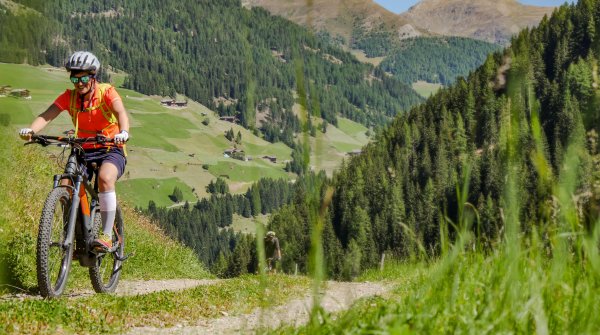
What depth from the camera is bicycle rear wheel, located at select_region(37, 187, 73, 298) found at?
827 cm

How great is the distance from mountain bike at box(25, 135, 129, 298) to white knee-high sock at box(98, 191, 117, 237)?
10 centimetres

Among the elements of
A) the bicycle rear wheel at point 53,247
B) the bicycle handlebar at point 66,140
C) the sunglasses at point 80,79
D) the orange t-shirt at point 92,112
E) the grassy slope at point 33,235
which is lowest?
the grassy slope at point 33,235

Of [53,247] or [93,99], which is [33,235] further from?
[93,99]

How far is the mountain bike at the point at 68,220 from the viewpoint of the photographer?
8320 millimetres

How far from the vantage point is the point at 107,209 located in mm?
9727

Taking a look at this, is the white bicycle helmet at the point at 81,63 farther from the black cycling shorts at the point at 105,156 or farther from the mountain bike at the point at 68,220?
the black cycling shorts at the point at 105,156

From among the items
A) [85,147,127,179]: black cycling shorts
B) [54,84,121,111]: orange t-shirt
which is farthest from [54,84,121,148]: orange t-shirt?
[85,147,127,179]: black cycling shorts

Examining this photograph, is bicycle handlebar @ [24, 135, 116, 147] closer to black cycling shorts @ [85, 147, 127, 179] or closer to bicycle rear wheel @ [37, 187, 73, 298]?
→ black cycling shorts @ [85, 147, 127, 179]

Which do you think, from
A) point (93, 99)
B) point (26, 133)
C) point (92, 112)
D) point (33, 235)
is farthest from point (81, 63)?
point (33, 235)

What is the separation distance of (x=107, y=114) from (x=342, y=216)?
487 ft

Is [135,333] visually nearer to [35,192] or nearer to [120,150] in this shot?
[120,150]

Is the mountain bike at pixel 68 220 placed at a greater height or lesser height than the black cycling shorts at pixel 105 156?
lesser

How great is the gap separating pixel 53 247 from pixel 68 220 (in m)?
0.45

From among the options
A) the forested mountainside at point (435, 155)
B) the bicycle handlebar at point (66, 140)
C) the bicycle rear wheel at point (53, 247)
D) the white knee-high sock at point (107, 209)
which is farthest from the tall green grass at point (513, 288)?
the forested mountainside at point (435, 155)
